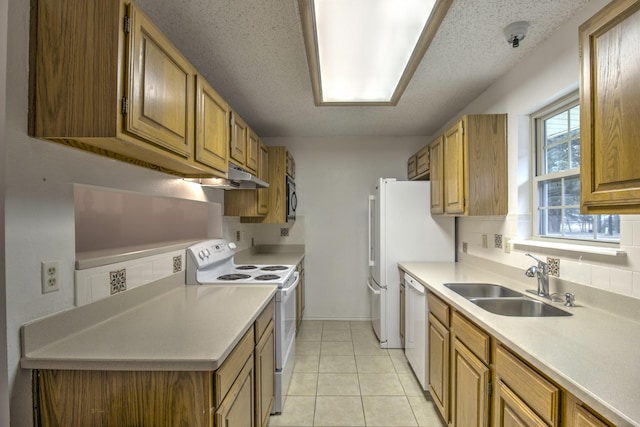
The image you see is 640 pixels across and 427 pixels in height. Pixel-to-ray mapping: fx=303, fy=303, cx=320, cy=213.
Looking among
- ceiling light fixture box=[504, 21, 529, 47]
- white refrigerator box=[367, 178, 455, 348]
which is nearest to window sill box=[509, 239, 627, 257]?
white refrigerator box=[367, 178, 455, 348]

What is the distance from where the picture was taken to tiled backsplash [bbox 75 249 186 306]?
123 cm

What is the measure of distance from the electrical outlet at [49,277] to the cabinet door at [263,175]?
75.5 inches

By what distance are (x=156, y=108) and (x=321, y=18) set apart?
37.5 inches

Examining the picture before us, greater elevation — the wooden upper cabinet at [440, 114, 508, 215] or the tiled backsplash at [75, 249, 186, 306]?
the wooden upper cabinet at [440, 114, 508, 215]

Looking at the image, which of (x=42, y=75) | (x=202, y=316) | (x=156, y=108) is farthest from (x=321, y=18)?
(x=202, y=316)

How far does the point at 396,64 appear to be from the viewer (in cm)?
200

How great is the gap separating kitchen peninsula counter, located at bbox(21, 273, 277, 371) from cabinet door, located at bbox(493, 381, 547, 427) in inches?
42.6

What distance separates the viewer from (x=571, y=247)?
1.64 metres

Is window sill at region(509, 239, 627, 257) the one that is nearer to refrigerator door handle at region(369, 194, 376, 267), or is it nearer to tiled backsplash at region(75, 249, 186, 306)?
refrigerator door handle at region(369, 194, 376, 267)

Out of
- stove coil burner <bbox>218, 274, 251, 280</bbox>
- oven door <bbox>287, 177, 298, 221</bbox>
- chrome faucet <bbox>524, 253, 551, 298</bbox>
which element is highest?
oven door <bbox>287, 177, 298, 221</bbox>

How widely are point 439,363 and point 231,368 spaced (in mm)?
1417

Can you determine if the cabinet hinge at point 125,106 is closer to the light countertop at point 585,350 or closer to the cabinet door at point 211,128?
the cabinet door at point 211,128

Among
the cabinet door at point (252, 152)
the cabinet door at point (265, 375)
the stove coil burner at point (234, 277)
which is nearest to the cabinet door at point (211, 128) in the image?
the cabinet door at point (252, 152)

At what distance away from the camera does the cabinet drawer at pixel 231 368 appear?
104cm
